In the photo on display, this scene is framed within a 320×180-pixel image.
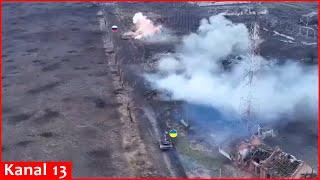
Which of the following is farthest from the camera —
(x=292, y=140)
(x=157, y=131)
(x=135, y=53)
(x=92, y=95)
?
(x=135, y=53)

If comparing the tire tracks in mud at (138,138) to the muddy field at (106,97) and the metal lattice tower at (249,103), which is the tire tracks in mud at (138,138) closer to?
the muddy field at (106,97)

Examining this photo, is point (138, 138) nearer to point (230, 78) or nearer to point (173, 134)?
point (173, 134)

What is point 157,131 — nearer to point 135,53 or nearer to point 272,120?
point 272,120

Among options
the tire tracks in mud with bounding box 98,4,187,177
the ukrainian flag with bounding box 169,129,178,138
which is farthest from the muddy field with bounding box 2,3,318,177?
the ukrainian flag with bounding box 169,129,178,138

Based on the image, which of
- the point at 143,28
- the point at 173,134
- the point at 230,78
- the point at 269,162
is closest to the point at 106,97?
the point at 173,134

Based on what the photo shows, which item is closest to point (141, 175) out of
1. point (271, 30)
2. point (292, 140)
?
point (292, 140)

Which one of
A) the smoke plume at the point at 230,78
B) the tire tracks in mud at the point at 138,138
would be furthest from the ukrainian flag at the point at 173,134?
the smoke plume at the point at 230,78

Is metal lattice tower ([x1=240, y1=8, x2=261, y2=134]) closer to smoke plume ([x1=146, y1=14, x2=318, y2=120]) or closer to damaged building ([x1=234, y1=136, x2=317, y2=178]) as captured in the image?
smoke plume ([x1=146, y1=14, x2=318, y2=120])
